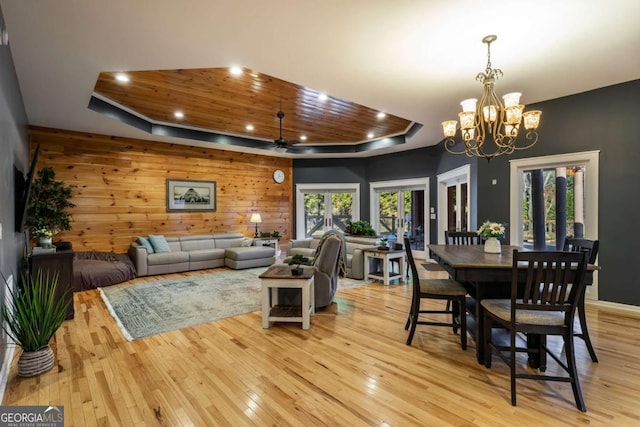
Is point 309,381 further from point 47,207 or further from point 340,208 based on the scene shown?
point 340,208

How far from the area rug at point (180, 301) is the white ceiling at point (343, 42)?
278 cm

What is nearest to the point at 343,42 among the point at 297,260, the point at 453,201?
the point at 297,260

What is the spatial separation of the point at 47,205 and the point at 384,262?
4.83 m

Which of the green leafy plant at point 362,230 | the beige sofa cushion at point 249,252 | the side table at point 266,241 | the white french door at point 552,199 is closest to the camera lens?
the white french door at point 552,199

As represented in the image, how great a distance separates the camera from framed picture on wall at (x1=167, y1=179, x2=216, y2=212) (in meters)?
6.96

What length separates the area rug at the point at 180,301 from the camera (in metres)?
3.48

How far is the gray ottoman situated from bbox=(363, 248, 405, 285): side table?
2466 millimetres

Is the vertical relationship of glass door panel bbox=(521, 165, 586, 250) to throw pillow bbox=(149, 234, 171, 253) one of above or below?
above

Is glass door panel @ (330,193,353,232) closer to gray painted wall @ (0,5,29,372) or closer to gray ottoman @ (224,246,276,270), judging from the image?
gray ottoman @ (224,246,276,270)

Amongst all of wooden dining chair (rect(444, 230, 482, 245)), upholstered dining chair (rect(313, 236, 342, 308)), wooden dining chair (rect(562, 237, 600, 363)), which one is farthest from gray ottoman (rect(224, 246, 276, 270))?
wooden dining chair (rect(562, 237, 600, 363))

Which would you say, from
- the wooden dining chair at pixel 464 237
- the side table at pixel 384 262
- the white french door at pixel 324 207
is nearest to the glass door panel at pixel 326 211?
the white french door at pixel 324 207

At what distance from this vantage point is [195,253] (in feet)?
21.2

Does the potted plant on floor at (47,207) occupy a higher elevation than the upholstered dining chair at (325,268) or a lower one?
higher

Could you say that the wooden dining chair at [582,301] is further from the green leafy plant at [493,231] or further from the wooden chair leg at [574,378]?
the green leafy plant at [493,231]
